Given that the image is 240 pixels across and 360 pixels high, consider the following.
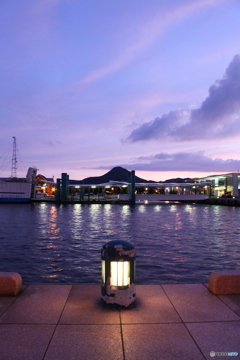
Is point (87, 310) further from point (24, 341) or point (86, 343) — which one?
point (24, 341)

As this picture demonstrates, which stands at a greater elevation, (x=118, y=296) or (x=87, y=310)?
(x=118, y=296)

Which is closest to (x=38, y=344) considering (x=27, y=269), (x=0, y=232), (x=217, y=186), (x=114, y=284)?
(x=114, y=284)

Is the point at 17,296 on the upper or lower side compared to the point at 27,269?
upper

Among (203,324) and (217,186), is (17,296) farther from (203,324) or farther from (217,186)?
(217,186)

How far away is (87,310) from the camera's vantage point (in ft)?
18.9

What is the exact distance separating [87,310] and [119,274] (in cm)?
91

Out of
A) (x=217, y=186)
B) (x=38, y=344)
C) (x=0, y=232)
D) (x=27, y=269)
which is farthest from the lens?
(x=217, y=186)

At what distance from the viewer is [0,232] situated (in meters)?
28.8

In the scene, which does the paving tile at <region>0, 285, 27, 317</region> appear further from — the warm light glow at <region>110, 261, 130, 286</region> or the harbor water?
the harbor water

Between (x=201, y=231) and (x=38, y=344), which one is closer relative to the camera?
(x=38, y=344)

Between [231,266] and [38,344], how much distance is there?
1331 cm

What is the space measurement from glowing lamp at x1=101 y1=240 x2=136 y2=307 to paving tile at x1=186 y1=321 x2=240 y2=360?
1.28 m

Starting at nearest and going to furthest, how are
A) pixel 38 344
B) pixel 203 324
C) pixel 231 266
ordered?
pixel 38 344 < pixel 203 324 < pixel 231 266

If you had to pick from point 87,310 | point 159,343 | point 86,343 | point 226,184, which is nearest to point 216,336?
point 159,343
